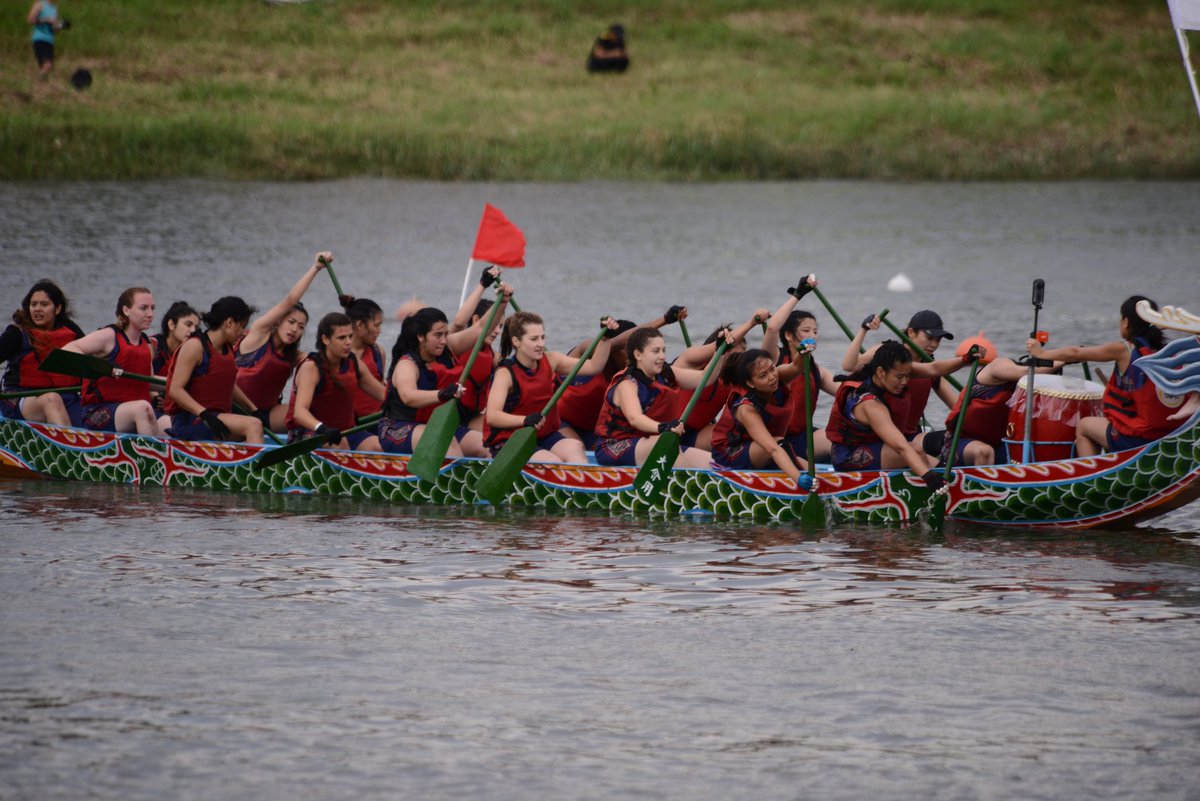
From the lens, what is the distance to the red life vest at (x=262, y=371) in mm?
11906

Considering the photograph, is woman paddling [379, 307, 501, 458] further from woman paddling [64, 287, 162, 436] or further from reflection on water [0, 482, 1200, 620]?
woman paddling [64, 287, 162, 436]

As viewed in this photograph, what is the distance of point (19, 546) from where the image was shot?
10.1 m

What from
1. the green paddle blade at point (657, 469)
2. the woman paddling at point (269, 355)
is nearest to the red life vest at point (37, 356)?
the woman paddling at point (269, 355)

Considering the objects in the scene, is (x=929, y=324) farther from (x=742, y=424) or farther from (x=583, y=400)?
(x=583, y=400)

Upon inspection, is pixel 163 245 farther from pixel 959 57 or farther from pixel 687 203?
pixel 959 57

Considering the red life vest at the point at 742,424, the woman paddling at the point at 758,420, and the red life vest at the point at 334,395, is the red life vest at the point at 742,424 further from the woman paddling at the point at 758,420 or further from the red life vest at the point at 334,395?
the red life vest at the point at 334,395

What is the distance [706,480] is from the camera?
417 inches

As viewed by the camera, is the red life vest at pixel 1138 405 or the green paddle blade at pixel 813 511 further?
the green paddle blade at pixel 813 511

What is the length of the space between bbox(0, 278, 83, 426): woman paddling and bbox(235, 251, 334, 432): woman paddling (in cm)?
126

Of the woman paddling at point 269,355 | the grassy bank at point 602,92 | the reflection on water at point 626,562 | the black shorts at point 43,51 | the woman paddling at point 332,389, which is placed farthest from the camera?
the black shorts at point 43,51

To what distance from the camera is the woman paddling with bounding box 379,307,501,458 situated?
441 inches

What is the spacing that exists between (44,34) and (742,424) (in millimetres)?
26676

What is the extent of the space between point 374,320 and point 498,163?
64.7 feet

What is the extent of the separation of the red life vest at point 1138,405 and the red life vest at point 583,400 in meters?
3.19
